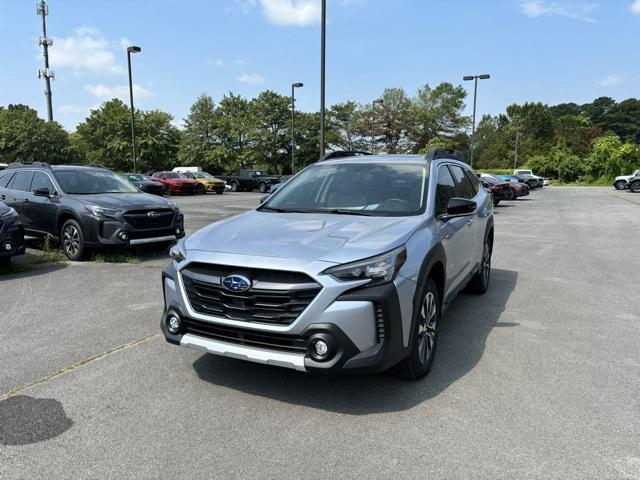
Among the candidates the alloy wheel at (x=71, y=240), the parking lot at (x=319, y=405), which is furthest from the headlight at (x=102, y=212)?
the parking lot at (x=319, y=405)

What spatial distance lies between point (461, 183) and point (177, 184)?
29473 mm

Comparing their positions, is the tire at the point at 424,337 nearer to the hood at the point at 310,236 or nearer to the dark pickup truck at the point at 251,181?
the hood at the point at 310,236

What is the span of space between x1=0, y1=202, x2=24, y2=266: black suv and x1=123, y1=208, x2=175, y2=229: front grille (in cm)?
158

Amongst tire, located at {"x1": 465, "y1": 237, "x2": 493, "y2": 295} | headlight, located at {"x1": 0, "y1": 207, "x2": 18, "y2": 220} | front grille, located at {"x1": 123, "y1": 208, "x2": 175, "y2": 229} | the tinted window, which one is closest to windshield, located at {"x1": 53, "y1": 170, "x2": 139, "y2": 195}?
the tinted window

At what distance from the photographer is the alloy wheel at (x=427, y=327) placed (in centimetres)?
372

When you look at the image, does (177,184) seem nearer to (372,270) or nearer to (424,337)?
(424,337)

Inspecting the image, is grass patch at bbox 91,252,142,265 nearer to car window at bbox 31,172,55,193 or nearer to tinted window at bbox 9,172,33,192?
car window at bbox 31,172,55,193

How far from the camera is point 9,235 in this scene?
24.5ft

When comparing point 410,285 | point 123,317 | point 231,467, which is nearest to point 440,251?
point 410,285

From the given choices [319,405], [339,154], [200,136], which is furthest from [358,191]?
[200,136]

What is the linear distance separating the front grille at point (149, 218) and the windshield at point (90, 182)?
45.8 inches

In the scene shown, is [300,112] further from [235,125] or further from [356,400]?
[356,400]

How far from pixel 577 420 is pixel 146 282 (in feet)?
18.7

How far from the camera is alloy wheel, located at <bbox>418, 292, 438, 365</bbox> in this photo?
12.2 feet
